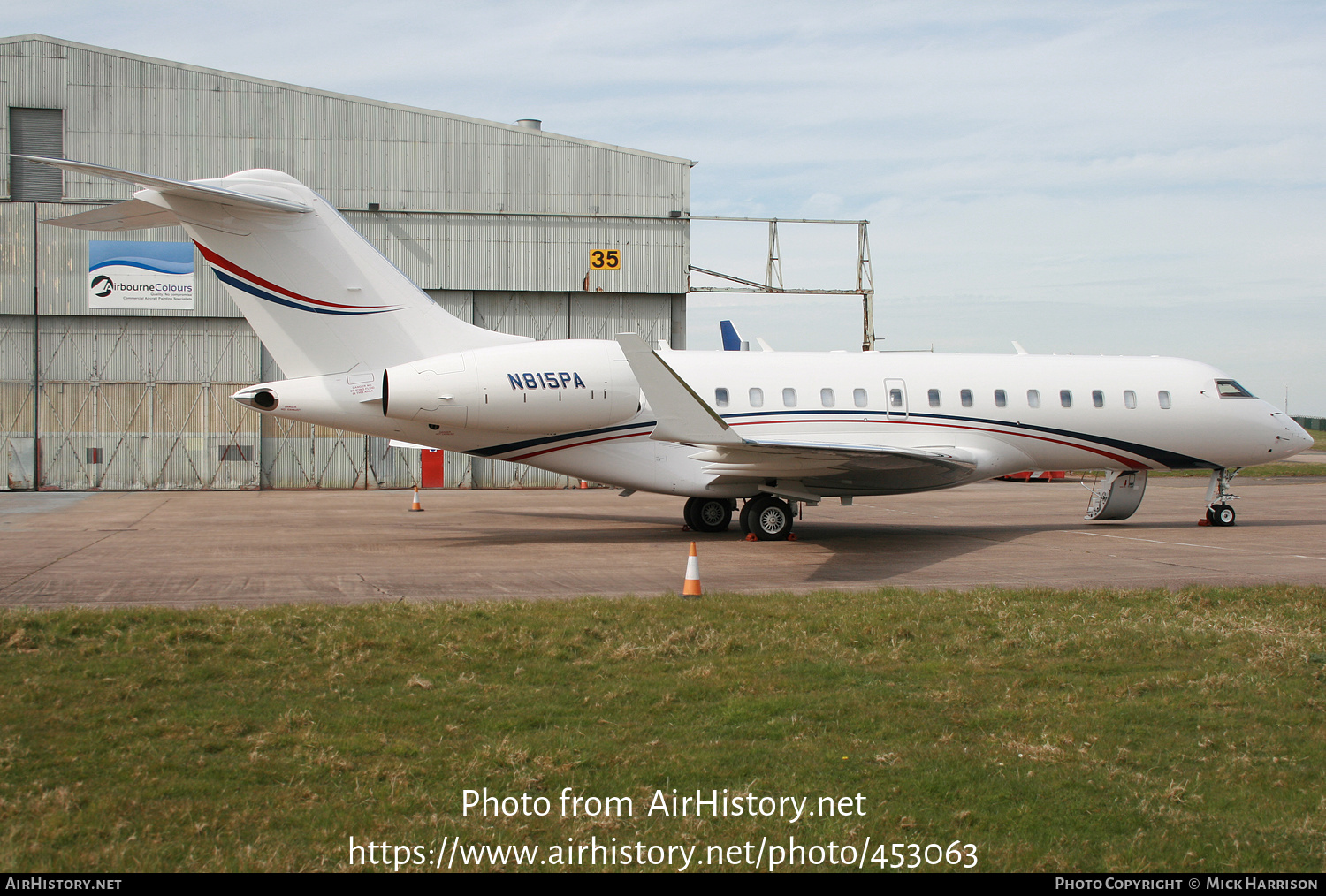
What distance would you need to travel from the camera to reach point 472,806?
492cm

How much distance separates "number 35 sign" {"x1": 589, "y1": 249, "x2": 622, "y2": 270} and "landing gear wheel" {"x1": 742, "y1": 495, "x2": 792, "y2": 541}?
51.2 feet

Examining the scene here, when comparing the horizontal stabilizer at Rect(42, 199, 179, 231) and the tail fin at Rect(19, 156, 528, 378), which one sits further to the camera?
the tail fin at Rect(19, 156, 528, 378)

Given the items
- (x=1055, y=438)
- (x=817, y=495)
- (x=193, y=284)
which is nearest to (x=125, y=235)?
(x=193, y=284)

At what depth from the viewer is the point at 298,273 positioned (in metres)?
15.5

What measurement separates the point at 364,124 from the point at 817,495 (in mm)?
20041

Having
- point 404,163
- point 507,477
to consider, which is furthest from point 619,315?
point 404,163

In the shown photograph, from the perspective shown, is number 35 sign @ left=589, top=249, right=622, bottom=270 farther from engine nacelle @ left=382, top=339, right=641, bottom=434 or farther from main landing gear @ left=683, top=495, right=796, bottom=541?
main landing gear @ left=683, top=495, right=796, bottom=541

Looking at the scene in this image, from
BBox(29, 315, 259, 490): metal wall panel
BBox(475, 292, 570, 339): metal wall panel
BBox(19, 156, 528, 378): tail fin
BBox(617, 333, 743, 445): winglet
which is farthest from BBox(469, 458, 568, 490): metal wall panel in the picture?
BBox(617, 333, 743, 445): winglet

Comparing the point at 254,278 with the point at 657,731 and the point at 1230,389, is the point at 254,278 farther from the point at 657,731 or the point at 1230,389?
the point at 1230,389

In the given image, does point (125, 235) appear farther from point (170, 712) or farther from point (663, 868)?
point (663, 868)

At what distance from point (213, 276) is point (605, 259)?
37.6 feet

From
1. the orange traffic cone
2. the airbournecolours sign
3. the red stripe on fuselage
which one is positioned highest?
the airbournecolours sign

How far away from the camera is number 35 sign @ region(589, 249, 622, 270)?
1227 inches

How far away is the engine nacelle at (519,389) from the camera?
15633 millimetres
